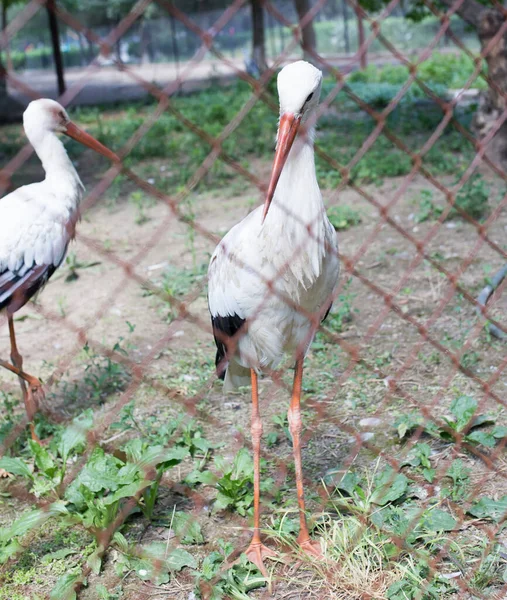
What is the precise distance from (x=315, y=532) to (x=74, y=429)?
3.35ft

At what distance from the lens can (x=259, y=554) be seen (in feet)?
7.21

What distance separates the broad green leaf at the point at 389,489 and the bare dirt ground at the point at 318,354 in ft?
0.39

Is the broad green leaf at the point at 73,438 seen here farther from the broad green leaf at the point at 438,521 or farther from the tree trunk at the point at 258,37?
the tree trunk at the point at 258,37

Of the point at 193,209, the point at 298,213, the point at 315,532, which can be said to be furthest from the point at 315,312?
the point at 193,209

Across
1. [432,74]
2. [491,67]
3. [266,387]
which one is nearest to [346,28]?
[432,74]

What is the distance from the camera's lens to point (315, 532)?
2324 mm

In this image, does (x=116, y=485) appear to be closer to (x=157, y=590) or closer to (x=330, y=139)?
(x=157, y=590)

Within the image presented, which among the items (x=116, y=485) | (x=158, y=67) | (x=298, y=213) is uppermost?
(x=298, y=213)

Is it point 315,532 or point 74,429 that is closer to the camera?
point 315,532

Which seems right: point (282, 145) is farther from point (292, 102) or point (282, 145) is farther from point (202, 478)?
point (202, 478)

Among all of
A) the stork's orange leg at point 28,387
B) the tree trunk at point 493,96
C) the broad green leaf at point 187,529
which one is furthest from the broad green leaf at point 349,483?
the tree trunk at point 493,96

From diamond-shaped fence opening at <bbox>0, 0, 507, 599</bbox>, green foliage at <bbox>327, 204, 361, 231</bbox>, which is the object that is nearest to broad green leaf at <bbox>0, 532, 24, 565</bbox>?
diamond-shaped fence opening at <bbox>0, 0, 507, 599</bbox>

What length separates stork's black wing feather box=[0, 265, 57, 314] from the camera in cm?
312

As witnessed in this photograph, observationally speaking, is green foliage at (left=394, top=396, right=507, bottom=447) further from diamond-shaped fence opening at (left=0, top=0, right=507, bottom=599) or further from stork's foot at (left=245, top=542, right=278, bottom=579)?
stork's foot at (left=245, top=542, right=278, bottom=579)
